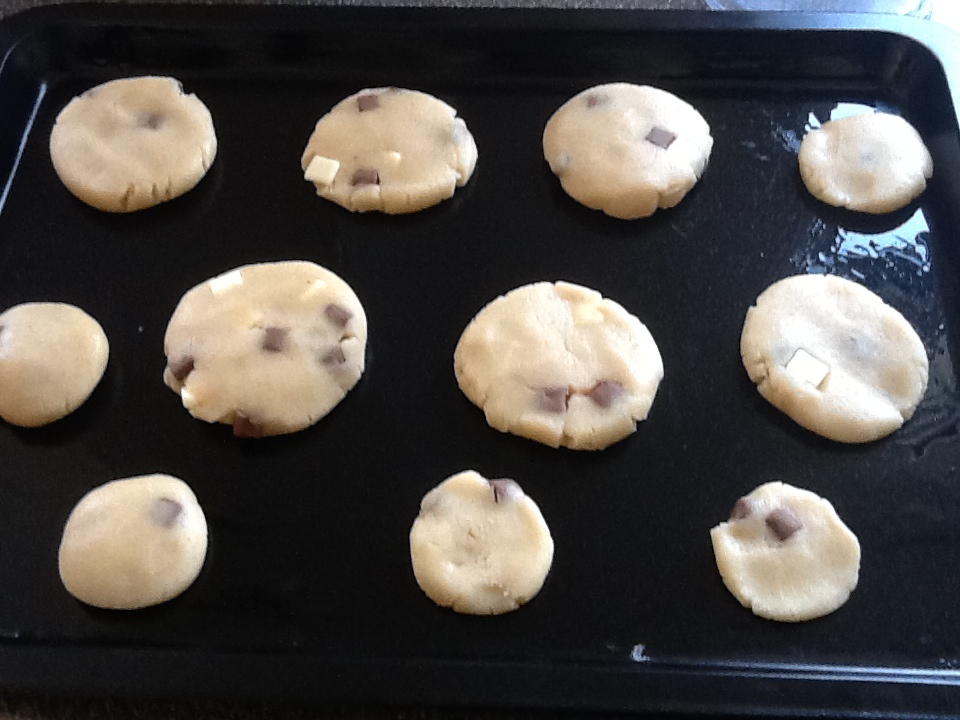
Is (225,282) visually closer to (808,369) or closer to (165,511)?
(165,511)

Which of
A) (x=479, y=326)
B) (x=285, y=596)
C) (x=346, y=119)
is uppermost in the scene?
(x=346, y=119)

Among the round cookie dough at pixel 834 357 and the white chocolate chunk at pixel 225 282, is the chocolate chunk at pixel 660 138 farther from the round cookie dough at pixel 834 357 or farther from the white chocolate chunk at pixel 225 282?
the white chocolate chunk at pixel 225 282


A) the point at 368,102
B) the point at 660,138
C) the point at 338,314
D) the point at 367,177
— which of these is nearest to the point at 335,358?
the point at 338,314

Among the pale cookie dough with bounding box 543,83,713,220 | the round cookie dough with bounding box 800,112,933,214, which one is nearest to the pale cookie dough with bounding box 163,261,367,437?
the pale cookie dough with bounding box 543,83,713,220

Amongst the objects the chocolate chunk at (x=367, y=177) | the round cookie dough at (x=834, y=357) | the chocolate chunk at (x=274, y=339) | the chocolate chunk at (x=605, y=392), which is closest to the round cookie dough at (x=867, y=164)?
the round cookie dough at (x=834, y=357)

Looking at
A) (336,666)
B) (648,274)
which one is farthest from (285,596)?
(648,274)

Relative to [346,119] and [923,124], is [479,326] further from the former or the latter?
[923,124]
